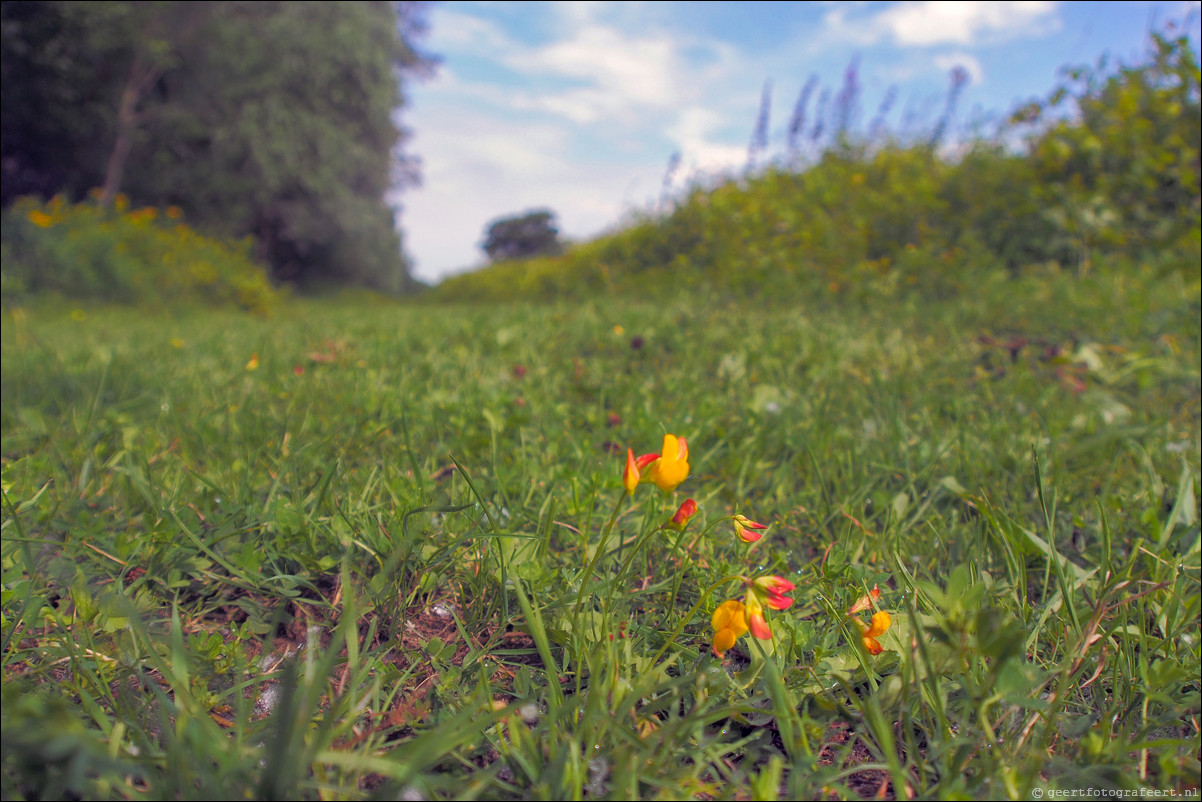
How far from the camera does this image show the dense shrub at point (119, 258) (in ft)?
9.82

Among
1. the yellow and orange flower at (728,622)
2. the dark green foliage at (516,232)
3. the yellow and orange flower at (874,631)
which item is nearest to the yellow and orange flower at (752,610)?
the yellow and orange flower at (728,622)

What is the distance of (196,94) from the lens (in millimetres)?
4828

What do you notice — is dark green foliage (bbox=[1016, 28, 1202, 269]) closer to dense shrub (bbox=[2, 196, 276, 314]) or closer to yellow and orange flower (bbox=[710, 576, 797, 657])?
yellow and orange flower (bbox=[710, 576, 797, 657])

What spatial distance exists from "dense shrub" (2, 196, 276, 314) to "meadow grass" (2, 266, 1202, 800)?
1106mm

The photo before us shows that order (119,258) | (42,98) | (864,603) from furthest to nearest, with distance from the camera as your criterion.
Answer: (119,258), (42,98), (864,603)

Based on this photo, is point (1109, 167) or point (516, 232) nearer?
point (1109, 167)

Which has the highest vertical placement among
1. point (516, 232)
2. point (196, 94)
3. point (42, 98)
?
point (516, 232)

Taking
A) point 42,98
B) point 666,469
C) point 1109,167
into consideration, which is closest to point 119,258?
point 42,98

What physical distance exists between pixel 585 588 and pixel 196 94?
5.57 m

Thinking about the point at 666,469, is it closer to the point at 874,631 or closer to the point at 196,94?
the point at 874,631

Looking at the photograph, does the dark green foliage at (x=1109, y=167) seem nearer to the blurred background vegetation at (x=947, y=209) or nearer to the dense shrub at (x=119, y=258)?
the blurred background vegetation at (x=947, y=209)

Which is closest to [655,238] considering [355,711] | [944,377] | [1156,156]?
[1156,156]

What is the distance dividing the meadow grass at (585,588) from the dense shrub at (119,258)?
1106 millimetres

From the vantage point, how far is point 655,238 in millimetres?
7289
